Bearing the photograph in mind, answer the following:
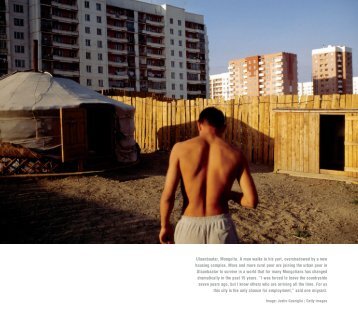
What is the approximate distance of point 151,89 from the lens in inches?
3031

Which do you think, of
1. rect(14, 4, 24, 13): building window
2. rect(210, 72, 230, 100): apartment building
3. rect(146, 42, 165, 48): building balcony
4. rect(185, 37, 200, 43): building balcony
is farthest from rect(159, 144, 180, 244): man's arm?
rect(210, 72, 230, 100): apartment building

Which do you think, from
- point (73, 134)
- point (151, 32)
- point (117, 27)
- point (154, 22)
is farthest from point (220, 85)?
point (73, 134)

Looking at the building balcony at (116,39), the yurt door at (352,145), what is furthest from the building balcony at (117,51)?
the yurt door at (352,145)

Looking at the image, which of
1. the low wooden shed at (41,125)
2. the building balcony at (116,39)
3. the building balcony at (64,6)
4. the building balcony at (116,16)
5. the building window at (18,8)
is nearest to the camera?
the low wooden shed at (41,125)

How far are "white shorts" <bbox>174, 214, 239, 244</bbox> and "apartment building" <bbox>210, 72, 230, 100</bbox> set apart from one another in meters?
157

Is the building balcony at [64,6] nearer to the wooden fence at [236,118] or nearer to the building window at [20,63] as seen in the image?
the building window at [20,63]

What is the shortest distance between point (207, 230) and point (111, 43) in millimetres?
71927

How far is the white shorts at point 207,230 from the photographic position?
133 inches

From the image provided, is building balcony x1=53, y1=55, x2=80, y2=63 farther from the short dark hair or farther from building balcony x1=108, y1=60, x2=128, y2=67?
the short dark hair

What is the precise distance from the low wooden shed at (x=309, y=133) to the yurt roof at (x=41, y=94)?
5.48 meters

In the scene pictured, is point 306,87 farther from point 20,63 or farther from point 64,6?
point 20,63

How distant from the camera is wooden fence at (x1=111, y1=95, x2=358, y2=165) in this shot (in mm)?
11809

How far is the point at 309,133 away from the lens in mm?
11203
